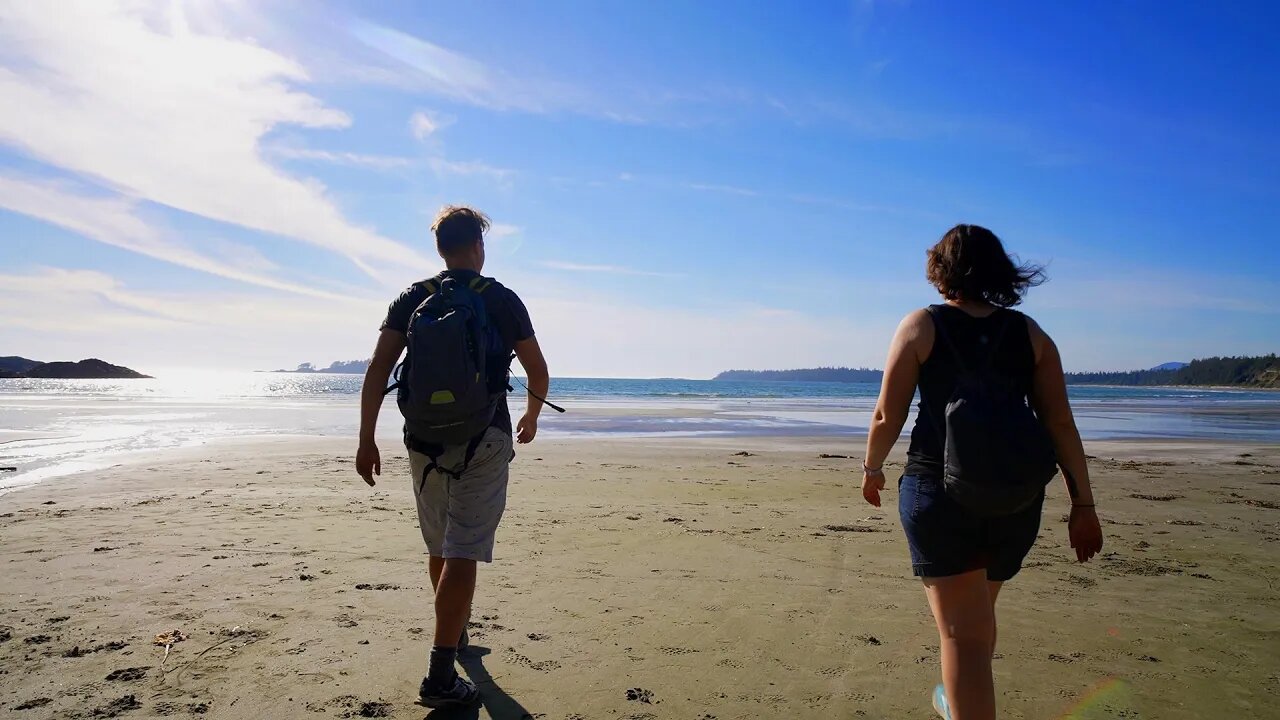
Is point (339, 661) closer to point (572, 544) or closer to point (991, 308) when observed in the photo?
point (572, 544)

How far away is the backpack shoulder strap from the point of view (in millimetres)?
2312

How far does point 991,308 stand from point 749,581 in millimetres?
2960

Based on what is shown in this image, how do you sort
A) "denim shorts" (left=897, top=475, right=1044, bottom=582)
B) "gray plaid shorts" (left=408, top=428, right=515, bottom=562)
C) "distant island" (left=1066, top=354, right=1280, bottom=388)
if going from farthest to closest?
"distant island" (left=1066, top=354, right=1280, bottom=388), "gray plaid shorts" (left=408, top=428, right=515, bottom=562), "denim shorts" (left=897, top=475, right=1044, bottom=582)

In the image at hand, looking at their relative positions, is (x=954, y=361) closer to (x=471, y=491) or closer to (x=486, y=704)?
(x=471, y=491)

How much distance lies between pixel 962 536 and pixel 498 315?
1.99 meters

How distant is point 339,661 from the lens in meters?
3.41

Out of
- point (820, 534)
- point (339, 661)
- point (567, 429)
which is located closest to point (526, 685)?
point (339, 661)

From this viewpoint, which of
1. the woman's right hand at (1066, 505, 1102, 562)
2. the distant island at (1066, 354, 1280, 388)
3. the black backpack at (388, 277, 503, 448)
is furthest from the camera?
the distant island at (1066, 354, 1280, 388)

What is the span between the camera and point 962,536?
2.24m

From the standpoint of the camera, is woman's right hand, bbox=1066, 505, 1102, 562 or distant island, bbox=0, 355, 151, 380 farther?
distant island, bbox=0, 355, 151, 380

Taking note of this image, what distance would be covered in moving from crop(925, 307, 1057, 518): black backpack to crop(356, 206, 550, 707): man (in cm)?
168

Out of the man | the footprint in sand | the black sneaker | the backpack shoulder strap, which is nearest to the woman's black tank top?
the backpack shoulder strap

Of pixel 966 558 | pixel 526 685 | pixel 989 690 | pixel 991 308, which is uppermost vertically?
pixel 991 308

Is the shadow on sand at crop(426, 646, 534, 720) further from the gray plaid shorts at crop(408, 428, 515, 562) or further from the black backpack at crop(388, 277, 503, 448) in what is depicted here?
the black backpack at crop(388, 277, 503, 448)
